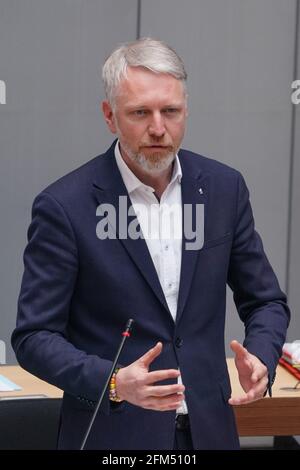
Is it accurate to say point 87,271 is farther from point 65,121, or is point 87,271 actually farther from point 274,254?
point 274,254

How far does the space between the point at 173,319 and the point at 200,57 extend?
2736 millimetres

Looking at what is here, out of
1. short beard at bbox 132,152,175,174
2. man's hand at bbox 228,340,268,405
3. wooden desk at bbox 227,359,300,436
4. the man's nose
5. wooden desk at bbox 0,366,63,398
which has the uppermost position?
the man's nose

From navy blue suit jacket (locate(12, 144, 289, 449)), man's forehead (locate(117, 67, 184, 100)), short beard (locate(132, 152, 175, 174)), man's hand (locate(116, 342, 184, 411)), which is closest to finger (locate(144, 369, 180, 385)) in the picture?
man's hand (locate(116, 342, 184, 411))

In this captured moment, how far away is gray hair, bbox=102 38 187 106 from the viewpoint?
2189 mm

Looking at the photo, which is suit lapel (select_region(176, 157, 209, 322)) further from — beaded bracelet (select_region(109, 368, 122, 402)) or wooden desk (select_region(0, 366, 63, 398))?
wooden desk (select_region(0, 366, 63, 398))

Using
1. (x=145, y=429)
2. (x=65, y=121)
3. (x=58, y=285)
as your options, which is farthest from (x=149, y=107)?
(x=65, y=121)

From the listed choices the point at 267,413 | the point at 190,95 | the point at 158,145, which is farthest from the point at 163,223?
A: the point at 190,95

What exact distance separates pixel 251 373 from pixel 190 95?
2761 mm

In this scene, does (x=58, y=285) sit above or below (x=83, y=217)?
below

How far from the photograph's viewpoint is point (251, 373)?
2.13 metres

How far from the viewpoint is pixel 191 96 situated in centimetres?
473

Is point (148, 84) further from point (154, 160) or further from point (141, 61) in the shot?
point (154, 160)

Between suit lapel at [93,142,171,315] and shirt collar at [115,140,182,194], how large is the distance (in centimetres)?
1

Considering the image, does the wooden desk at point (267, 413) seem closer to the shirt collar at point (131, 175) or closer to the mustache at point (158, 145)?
the shirt collar at point (131, 175)
